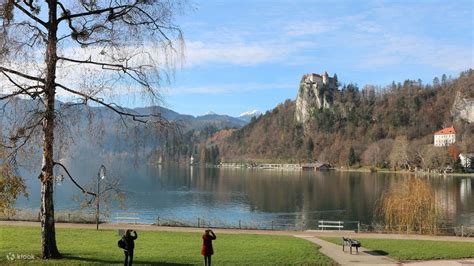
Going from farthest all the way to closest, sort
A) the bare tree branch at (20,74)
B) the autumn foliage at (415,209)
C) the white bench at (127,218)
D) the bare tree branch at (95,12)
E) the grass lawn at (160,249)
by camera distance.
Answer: the white bench at (127,218) < the autumn foliage at (415,209) < the grass lawn at (160,249) < the bare tree branch at (95,12) < the bare tree branch at (20,74)

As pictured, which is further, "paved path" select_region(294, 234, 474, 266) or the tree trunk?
"paved path" select_region(294, 234, 474, 266)

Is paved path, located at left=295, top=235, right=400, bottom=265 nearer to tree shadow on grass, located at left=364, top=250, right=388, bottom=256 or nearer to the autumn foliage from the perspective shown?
tree shadow on grass, located at left=364, top=250, right=388, bottom=256

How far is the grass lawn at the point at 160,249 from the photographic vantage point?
1590cm

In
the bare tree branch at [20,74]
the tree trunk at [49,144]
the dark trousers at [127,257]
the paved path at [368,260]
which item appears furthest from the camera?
the paved path at [368,260]

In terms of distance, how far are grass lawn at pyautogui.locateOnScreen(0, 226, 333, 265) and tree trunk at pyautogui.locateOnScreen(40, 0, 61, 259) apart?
0.68m

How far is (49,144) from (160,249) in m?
7.08

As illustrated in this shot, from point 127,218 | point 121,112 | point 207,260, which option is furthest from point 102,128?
point 127,218

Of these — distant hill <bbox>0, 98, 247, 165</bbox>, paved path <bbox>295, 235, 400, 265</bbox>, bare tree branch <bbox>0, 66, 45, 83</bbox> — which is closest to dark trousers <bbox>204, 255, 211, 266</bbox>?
distant hill <bbox>0, 98, 247, 165</bbox>

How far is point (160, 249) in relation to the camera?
18781 mm

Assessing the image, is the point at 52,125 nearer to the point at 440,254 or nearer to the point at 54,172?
the point at 54,172

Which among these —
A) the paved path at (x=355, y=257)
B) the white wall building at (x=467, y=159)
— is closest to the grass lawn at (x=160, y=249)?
the paved path at (x=355, y=257)

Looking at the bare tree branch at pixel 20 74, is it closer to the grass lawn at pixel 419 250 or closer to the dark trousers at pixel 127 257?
the dark trousers at pixel 127 257

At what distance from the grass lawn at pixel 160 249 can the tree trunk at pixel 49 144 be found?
68 cm

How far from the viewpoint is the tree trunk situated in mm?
13430
